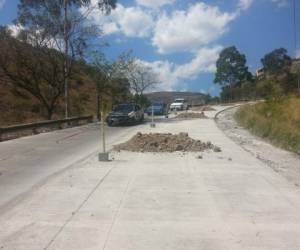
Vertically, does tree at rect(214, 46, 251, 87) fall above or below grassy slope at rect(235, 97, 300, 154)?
above

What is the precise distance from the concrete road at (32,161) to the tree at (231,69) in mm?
103164

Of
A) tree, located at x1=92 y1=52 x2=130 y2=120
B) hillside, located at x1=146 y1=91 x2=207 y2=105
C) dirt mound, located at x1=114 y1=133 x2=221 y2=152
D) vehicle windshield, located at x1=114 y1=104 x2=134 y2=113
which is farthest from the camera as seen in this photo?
hillside, located at x1=146 y1=91 x2=207 y2=105

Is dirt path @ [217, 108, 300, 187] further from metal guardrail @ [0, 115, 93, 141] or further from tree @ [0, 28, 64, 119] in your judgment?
tree @ [0, 28, 64, 119]

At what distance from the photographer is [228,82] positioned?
124375mm

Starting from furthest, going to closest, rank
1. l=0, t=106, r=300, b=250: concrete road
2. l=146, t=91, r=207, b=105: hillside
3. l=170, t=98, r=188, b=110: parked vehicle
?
l=146, t=91, r=207, b=105: hillside, l=170, t=98, r=188, b=110: parked vehicle, l=0, t=106, r=300, b=250: concrete road

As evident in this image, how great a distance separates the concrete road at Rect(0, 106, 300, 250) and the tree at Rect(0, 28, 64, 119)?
86.1ft

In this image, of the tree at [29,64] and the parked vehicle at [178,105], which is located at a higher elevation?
the tree at [29,64]

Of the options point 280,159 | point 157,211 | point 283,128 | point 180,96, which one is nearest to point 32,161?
point 280,159

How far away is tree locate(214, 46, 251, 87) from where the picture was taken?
122938 millimetres

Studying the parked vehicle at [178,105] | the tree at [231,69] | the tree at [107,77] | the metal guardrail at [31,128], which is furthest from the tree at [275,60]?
the metal guardrail at [31,128]

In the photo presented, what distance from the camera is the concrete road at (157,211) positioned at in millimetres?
6461

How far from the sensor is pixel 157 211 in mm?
8078

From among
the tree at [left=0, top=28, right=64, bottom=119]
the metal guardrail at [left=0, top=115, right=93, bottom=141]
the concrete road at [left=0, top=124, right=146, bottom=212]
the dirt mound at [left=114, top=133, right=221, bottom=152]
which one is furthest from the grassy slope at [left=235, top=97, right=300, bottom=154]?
the tree at [left=0, top=28, right=64, bottom=119]

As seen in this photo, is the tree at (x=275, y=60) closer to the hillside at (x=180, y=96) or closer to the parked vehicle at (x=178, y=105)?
the hillside at (x=180, y=96)
